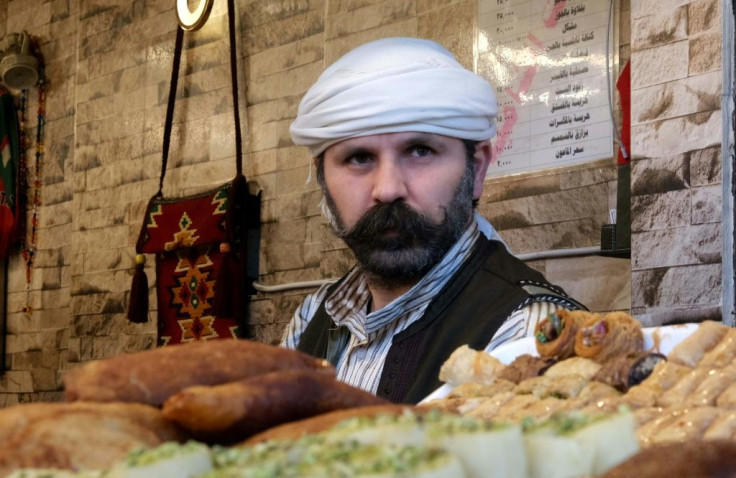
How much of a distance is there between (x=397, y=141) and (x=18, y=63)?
4.25 meters

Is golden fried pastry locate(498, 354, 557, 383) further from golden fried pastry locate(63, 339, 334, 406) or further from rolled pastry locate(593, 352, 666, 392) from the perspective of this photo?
golden fried pastry locate(63, 339, 334, 406)

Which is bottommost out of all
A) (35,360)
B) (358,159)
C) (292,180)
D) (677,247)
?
(35,360)

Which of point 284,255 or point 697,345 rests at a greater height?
point 284,255

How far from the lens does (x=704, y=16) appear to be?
8.24 ft

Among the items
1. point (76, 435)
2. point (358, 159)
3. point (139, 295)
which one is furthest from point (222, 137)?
point (76, 435)

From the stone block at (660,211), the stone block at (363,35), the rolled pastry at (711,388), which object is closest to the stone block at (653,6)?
the stone block at (660,211)

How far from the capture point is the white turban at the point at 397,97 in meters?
2.32

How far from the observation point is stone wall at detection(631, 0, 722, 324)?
2461 mm

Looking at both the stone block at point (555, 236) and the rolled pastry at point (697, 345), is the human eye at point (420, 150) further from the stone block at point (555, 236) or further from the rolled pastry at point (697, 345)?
the rolled pastry at point (697, 345)

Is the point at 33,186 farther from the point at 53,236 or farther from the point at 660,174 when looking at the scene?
the point at 660,174

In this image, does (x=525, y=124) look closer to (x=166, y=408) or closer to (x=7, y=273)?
(x=166, y=408)

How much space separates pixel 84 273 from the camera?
5602 mm

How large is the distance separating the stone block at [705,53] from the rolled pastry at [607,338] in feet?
4.73

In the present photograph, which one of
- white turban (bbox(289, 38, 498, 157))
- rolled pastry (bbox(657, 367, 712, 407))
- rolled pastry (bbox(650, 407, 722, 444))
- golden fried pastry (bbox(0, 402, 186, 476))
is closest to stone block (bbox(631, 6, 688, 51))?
white turban (bbox(289, 38, 498, 157))
